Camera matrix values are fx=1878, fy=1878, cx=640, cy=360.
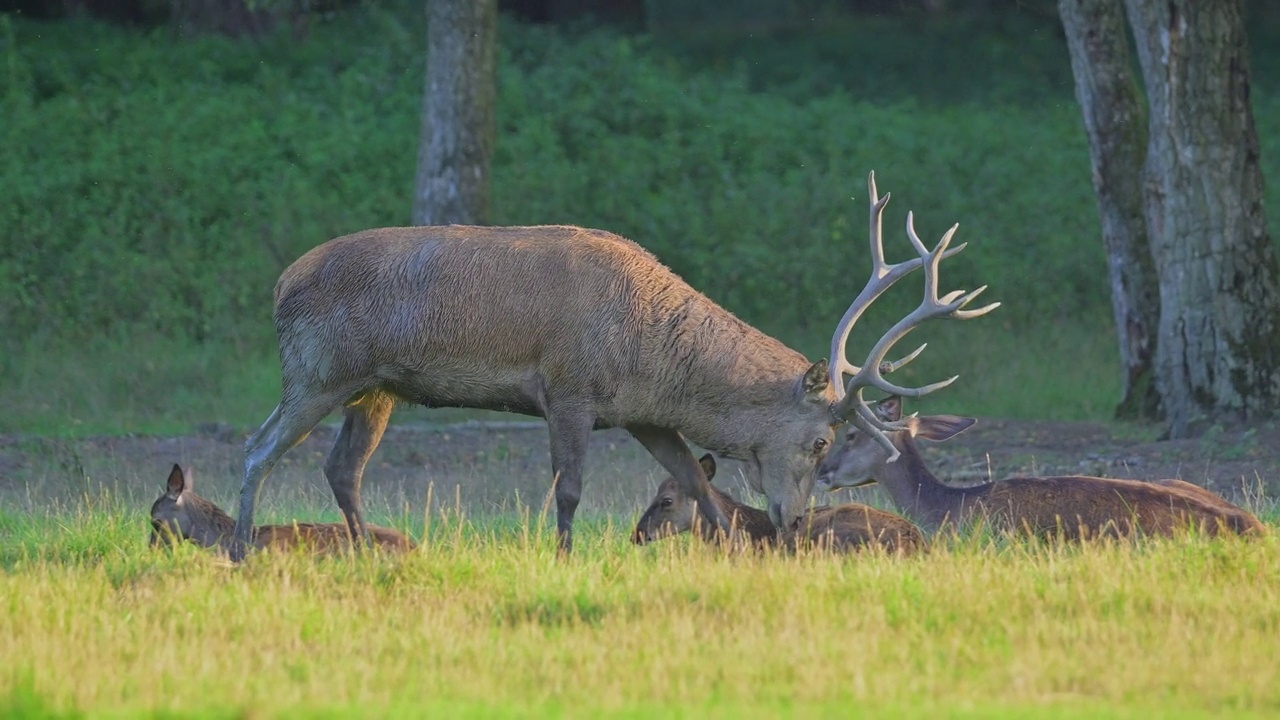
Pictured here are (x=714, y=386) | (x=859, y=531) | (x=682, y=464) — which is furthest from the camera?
(x=682, y=464)

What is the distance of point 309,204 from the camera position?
1962 cm

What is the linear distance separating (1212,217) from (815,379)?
5119 millimetres

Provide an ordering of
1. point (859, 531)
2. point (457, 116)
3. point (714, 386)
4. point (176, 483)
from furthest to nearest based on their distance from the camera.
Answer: point (457, 116) < point (714, 386) < point (176, 483) < point (859, 531)

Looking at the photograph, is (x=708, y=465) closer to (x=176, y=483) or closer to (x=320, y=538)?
(x=320, y=538)

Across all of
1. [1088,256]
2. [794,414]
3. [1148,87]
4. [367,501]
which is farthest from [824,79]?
[794,414]

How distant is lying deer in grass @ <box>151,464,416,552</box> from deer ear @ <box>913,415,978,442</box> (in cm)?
286

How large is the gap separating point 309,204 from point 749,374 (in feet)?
36.6

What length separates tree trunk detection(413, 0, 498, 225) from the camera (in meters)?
17.0

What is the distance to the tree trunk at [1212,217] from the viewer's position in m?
13.0

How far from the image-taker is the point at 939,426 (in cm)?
995

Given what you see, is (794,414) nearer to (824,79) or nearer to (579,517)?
(579,517)

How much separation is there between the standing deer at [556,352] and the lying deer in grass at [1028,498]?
60 centimetres

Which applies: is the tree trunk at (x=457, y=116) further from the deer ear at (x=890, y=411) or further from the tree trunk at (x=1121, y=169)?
the deer ear at (x=890, y=411)

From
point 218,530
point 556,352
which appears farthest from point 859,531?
point 218,530
